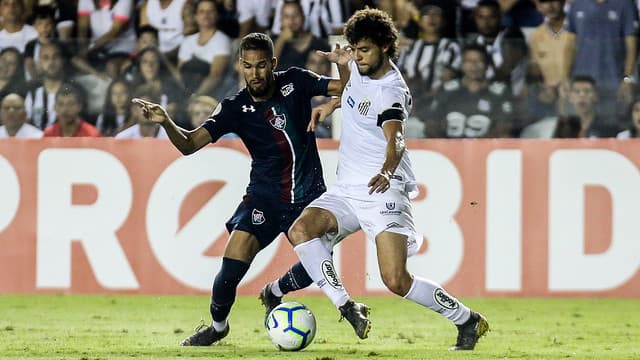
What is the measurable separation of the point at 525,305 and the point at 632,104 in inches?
73.1

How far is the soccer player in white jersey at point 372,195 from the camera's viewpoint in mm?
7480

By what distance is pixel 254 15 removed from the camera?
475 inches

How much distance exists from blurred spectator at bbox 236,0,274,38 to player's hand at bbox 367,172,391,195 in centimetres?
502

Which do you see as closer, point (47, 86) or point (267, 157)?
point (267, 157)

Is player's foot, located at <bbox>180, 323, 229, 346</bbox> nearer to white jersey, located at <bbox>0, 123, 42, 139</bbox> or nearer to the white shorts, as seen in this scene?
the white shorts

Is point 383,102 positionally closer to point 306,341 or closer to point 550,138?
point 306,341

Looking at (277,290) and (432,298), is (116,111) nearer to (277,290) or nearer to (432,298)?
(277,290)

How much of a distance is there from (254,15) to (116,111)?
1.59 metres

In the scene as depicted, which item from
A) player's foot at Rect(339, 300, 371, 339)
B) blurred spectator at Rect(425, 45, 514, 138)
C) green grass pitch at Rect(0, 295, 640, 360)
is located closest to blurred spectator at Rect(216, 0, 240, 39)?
blurred spectator at Rect(425, 45, 514, 138)

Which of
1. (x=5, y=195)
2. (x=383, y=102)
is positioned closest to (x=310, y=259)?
(x=383, y=102)

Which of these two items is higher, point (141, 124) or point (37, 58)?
point (37, 58)

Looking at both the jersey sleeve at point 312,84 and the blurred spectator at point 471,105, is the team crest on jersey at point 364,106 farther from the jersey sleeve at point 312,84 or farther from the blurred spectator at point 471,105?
the blurred spectator at point 471,105

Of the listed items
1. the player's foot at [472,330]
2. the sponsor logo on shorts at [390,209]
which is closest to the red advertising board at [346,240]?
the player's foot at [472,330]

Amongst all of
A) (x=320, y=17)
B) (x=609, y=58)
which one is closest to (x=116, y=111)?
(x=320, y=17)
